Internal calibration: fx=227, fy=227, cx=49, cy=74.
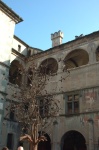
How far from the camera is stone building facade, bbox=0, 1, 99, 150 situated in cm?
1708

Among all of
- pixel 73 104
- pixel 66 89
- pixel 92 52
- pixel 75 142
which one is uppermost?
pixel 92 52

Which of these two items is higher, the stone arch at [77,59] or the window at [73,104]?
the stone arch at [77,59]

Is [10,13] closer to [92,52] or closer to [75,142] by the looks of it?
[92,52]

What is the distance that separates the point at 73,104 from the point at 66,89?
4.67 ft

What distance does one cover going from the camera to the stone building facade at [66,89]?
56.0 feet

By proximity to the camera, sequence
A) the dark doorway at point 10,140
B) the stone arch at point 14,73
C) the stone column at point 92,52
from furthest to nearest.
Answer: the stone arch at point 14,73
the dark doorway at point 10,140
the stone column at point 92,52

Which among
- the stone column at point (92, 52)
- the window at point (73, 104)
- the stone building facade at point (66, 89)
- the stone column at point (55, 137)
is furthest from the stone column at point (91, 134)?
the stone column at point (92, 52)

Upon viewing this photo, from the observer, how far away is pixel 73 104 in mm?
18375

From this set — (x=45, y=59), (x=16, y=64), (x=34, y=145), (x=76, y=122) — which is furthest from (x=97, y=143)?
(x=16, y=64)

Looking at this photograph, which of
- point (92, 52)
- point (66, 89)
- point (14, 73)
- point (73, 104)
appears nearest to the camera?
point (73, 104)

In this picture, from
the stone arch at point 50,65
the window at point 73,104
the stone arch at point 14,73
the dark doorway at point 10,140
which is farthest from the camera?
the stone arch at point 14,73

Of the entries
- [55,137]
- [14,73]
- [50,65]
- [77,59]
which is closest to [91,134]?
[55,137]

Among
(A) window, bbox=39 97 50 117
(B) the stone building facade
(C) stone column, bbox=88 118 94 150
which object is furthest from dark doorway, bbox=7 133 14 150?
(C) stone column, bbox=88 118 94 150

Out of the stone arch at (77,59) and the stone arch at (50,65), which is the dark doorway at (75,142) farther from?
the stone arch at (77,59)
